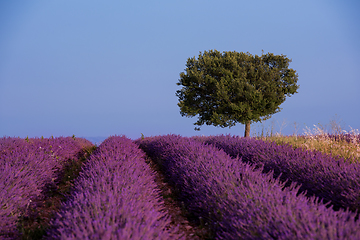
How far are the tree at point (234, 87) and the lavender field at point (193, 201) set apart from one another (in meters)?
10.9

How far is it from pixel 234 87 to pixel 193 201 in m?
14.5

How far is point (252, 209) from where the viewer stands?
10.6ft

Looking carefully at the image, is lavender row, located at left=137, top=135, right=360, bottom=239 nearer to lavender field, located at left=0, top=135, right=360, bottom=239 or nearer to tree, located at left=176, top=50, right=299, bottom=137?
lavender field, located at left=0, top=135, right=360, bottom=239

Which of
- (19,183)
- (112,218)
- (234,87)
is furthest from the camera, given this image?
(234,87)

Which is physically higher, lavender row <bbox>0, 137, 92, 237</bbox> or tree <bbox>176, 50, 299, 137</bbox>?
tree <bbox>176, 50, 299, 137</bbox>

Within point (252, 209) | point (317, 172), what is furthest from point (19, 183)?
point (317, 172)

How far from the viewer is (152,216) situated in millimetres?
2959

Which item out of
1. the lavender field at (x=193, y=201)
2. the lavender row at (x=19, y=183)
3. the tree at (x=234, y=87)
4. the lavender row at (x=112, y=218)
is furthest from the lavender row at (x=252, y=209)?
the tree at (x=234, y=87)

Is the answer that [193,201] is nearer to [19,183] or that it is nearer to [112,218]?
[112,218]

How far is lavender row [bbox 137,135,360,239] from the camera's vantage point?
2.64 metres

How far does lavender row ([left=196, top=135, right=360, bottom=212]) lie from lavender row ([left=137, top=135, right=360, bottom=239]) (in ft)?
3.13

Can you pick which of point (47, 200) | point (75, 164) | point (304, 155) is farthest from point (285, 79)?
point (47, 200)

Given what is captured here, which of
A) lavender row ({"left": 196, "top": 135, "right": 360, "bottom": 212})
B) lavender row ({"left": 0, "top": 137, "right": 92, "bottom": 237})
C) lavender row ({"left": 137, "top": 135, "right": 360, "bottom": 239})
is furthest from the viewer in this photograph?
lavender row ({"left": 196, "top": 135, "right": 360, "bottom": 212})

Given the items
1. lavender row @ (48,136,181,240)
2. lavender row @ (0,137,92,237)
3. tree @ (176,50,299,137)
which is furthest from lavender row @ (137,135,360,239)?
tree @ (176,50,299,137)
